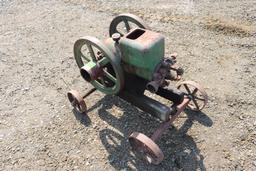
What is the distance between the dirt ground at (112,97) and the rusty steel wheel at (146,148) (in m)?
0.21

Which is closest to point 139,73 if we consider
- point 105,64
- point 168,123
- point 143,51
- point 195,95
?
point 143,51

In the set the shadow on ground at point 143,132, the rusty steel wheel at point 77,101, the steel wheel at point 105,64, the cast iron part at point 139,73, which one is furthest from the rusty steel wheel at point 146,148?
the rusty steel wheel at point 77,101

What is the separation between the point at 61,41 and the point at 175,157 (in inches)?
145

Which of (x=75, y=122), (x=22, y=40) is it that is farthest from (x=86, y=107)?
(x=22, y=40)

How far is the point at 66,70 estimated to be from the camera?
20.4ft

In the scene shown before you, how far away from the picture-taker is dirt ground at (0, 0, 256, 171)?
4.71 metres

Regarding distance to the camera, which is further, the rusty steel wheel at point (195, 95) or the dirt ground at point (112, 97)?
the rusty steel wheel at point (195, 95)

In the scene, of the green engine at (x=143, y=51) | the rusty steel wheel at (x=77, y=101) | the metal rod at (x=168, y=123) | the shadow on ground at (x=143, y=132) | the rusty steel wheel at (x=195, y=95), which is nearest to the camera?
the green engine at (x=143, y=51)

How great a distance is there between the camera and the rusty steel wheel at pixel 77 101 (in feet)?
16.6

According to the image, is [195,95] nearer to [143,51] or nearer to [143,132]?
[143,132]

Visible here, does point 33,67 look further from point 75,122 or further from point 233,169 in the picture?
point 233,169

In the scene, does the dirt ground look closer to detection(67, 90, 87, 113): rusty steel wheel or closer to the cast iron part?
detection(67, 90, 87, 113): rusty steel wheel

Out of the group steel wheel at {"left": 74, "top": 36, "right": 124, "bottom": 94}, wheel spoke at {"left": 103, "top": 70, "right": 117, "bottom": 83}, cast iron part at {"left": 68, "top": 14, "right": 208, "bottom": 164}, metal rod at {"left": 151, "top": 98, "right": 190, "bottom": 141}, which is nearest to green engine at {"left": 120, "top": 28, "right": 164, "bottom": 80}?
cast iron part at {"left": 68, "top": 14, "right": 208, "bottom": 164}

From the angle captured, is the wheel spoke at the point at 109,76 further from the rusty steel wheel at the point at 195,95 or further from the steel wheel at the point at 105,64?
the rusty steel wheel at the point at 195,95
